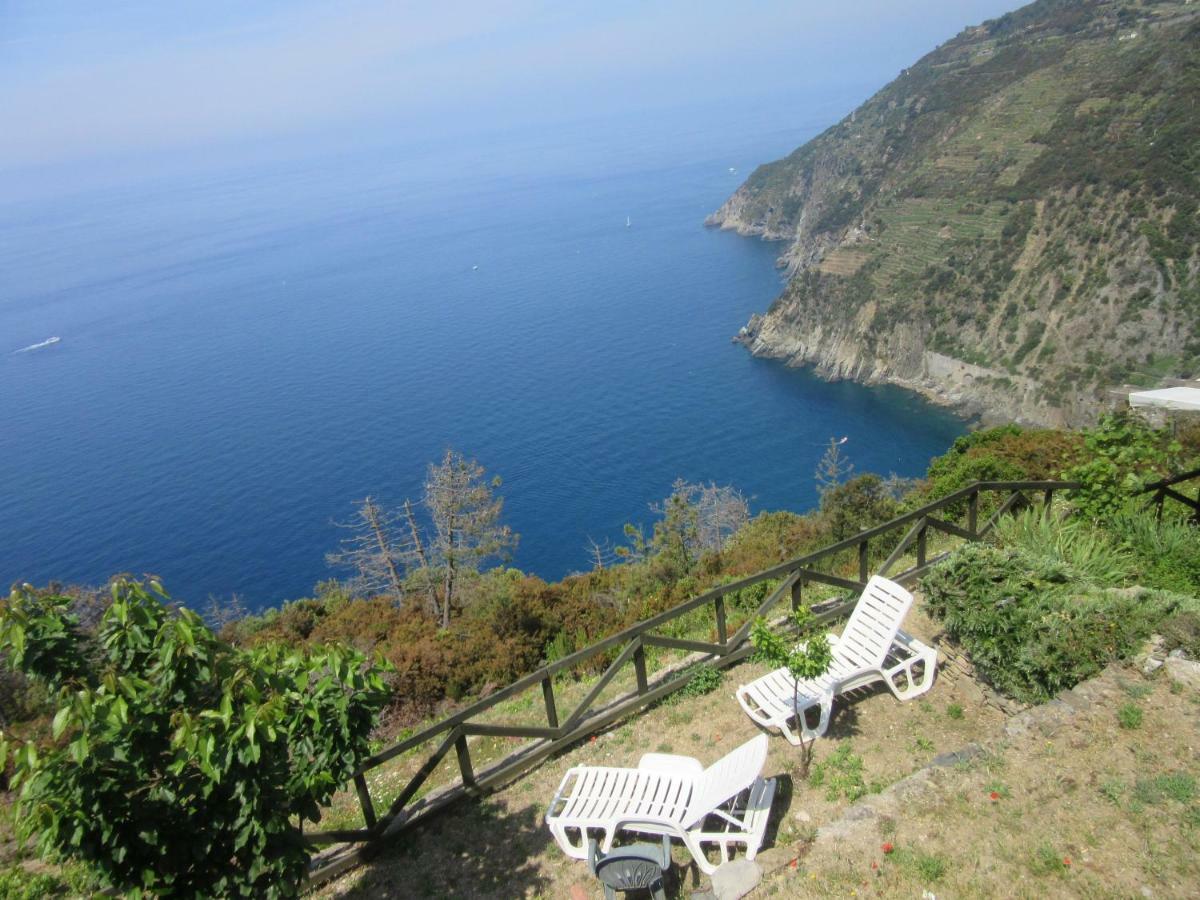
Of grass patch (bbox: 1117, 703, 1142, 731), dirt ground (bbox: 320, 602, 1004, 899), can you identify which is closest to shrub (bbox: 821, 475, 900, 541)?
dirt ground (bbox: 320, 602, 1004, 899)

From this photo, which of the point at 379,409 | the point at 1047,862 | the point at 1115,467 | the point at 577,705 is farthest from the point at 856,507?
the point at 379,409

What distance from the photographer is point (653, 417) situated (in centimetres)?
7806

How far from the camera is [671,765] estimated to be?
5477 mm

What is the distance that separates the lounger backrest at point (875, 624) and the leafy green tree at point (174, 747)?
4.29 m

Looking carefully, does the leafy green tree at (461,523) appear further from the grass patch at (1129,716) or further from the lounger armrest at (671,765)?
the grass patch at (1129,716)

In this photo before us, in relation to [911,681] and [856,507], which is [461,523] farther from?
[911,681]

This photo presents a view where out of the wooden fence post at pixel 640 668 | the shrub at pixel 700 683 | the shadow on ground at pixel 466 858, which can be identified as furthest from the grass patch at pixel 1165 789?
the shadow on ground at pixel 466 858

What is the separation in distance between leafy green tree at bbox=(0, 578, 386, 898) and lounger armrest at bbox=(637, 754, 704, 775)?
7.48ft

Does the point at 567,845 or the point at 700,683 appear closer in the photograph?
the point at 567,845

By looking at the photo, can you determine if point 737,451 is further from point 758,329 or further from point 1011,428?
point 1011,428

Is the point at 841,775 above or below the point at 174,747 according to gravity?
below

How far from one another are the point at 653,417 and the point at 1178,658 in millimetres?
72613

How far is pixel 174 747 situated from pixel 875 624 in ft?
18.0

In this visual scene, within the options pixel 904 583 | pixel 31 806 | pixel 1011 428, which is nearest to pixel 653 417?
pixel 1011 428
